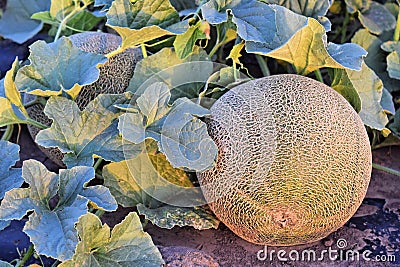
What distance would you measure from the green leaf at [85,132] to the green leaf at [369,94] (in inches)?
30.9

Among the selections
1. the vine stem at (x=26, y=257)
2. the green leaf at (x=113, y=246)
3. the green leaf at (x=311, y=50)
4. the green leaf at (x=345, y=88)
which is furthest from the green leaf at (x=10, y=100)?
the green leaf at (x=345, y=88)

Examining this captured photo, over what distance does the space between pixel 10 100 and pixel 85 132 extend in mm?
274

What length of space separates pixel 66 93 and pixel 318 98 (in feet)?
2.59

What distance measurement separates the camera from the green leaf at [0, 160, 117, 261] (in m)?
1.43

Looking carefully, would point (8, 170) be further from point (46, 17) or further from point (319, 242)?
point (319, 242)

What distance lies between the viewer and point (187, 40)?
2.01 meters

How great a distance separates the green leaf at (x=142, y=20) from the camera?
1849 mm

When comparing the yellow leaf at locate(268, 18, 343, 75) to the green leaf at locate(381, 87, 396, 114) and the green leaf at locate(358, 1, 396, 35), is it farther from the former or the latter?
the green leaf at locate(358, 1, 396, 35)

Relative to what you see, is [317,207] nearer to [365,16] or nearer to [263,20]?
[263,20]

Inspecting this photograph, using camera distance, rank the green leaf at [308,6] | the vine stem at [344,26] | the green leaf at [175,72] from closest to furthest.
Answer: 1. the green leaf at [175,72]
2. the green leaf at [308,6]
3. the vine stem at [344,26]

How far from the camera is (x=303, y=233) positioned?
174 cm

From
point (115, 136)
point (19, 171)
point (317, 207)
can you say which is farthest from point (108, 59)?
point (317, 207)

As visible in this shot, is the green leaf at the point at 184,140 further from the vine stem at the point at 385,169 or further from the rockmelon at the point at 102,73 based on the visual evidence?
the vine stem at the point at 385,169

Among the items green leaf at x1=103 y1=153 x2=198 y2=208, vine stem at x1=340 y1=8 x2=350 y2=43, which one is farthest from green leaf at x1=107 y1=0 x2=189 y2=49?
vine stem at x1=340 y1=8 x2=350 y2=43
